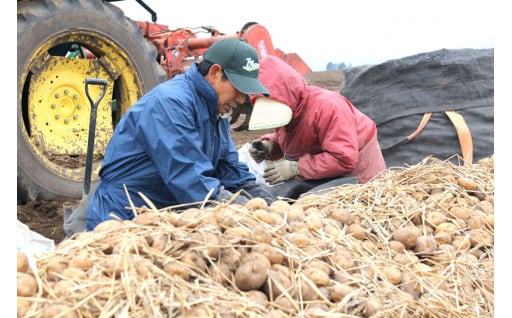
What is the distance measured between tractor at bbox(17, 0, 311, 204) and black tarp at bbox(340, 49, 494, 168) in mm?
2237

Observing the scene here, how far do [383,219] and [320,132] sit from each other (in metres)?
1.29

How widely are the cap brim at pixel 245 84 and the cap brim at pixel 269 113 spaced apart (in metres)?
0.56

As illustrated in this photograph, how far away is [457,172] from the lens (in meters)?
3.37

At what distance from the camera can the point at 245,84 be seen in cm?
297

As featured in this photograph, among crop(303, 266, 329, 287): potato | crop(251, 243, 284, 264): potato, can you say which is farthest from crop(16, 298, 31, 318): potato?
crop(303, 266, 329, 287): potato

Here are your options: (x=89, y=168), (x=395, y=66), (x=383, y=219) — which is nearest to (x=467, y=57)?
(x=395, y=66)

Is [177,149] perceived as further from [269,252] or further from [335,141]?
[335,141]

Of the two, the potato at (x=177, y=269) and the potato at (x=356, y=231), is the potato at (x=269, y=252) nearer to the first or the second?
the potato at (x=177, y=269)

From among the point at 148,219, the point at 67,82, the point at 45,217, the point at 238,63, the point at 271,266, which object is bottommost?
the point at 45,217

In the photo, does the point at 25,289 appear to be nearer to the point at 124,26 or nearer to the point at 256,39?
the point at 124,26

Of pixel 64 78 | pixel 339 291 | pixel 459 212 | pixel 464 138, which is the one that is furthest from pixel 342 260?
pixel 64 78

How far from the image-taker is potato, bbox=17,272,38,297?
153cm

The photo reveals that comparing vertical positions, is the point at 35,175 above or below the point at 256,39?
below

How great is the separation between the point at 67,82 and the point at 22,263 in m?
Result: 3.65
